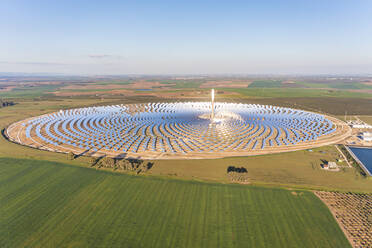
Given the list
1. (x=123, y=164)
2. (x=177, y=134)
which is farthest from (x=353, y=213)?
(x=177, y=134)

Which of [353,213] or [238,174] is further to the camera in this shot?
[238,174]

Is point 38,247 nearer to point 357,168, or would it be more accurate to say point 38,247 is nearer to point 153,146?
point 153,146

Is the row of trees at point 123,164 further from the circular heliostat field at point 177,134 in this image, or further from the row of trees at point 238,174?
the row of trees at point 238,174

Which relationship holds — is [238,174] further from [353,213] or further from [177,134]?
[177,134]

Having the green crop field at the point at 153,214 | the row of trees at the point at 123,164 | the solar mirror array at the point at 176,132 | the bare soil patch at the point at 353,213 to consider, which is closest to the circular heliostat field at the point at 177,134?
the solar mirror array at the point at 176,132

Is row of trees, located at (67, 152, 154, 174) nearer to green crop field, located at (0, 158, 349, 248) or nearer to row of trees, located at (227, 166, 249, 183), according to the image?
green crop field, located at (0, 158, 349, 248)

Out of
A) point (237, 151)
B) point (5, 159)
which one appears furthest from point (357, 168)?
point (5, 159)
